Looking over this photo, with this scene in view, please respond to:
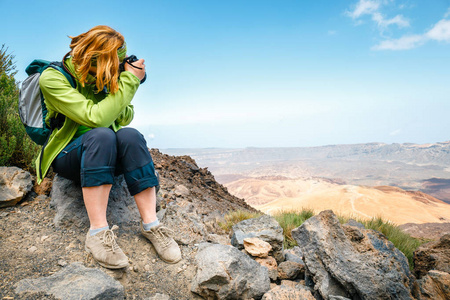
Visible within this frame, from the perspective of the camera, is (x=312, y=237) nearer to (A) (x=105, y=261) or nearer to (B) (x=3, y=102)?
(A) (x=105, y=261)

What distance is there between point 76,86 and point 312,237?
105 inches

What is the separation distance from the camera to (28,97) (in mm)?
2211

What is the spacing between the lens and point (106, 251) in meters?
2.10

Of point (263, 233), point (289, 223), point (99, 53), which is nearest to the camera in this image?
point (99, 53)

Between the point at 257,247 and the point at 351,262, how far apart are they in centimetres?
116

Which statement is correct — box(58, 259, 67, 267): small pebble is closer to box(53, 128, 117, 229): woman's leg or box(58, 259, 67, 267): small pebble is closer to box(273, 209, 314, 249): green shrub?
box(53, 128, 117, 229): woman's leg

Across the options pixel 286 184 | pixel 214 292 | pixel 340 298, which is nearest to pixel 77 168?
pixel 214 292

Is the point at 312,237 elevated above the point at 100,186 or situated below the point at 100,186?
below

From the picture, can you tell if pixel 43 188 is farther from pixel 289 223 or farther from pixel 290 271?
pixel 289 223

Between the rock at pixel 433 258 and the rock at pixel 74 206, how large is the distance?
3355 millimetres

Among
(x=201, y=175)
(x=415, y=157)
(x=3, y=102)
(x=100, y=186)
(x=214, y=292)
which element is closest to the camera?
(x=100, y=186)

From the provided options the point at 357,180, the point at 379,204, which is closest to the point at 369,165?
the point at 357,180

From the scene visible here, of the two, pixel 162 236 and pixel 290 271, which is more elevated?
pixel 162 236

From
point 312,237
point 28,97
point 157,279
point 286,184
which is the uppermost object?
point 28,97
